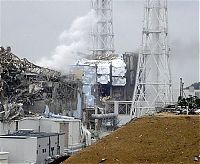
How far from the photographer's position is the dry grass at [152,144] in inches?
629

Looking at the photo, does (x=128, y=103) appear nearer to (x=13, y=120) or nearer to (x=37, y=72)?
(x=37, y=72)

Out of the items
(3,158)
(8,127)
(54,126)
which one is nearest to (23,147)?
(3,158)

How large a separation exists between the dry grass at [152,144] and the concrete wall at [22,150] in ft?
22.3

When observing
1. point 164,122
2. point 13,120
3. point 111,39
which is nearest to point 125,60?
point 111,39

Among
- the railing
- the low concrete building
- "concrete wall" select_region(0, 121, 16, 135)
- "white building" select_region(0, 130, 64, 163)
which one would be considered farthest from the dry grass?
the railing

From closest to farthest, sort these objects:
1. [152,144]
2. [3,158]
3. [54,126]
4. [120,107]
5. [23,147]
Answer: [152,144] < [3,158] < [23,147] < [54,126] < [120,107]

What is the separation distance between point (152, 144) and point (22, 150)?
9.19 metres

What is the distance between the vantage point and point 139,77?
150ft

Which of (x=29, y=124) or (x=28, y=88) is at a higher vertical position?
(x=28, y=88)

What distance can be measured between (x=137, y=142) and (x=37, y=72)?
25545 millimetres

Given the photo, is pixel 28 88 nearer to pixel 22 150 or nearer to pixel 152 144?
pixel 22 150

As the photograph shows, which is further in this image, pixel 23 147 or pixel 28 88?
pixel 28 88

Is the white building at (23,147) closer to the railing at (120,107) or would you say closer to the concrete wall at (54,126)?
the concrete wall at (54,126)

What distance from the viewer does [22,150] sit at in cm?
2431
